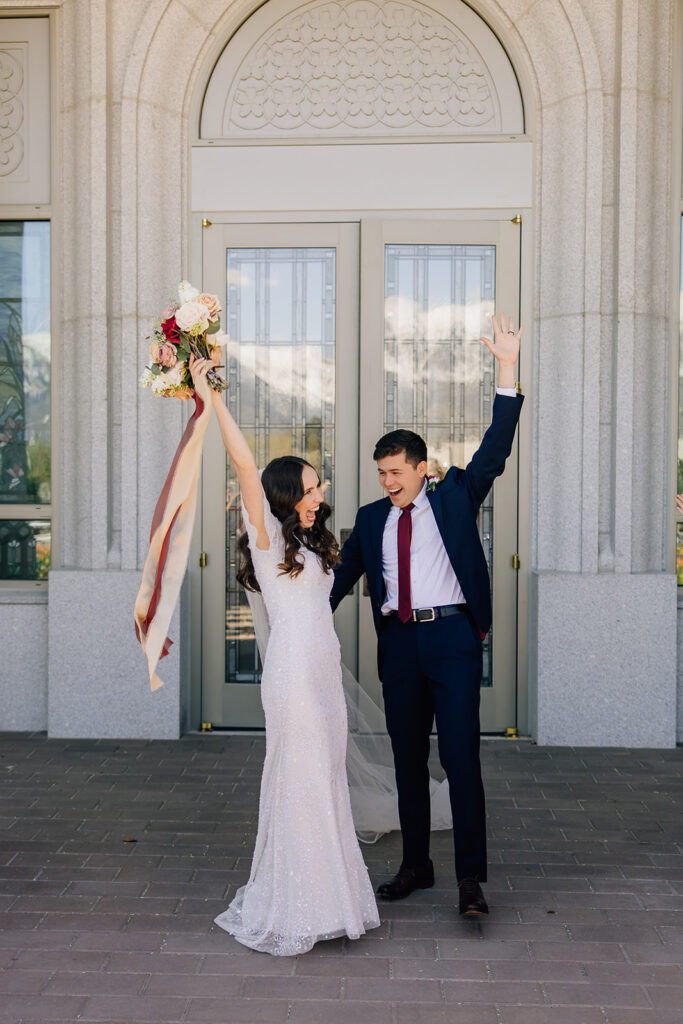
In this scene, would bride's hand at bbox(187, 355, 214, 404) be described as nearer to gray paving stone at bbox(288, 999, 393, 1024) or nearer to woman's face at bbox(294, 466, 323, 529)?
woman's face at bbox(294, 466, 323, 529)

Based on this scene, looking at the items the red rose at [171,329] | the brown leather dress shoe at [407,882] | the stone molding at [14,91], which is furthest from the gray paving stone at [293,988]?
the stone molding at [14,91]

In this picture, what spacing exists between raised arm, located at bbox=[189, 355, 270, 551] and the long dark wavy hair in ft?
0.36

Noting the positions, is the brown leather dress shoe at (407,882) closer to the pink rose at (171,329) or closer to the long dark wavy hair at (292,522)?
the long dark wavy hair at (292,522)

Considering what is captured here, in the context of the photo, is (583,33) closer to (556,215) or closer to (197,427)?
(556,215)

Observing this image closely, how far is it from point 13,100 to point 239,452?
4.96 m

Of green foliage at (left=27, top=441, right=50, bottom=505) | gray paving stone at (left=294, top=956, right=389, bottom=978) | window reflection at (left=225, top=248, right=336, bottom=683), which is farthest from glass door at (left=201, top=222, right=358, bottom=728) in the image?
gray paving stone at (left=294, top=956, right=389, bottom=978)

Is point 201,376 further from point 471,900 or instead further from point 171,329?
point 471,900

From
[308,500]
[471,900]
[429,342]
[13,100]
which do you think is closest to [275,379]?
[429,342]

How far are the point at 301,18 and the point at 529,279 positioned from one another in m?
2.53

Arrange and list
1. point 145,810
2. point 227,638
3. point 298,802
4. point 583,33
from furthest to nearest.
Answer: point 227,638
point 583,33
point 145,810
point 298,802

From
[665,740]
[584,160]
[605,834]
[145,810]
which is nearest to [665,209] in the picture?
[584,160]

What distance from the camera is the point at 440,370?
705 cm

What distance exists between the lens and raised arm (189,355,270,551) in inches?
144

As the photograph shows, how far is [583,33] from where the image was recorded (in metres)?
6.66
